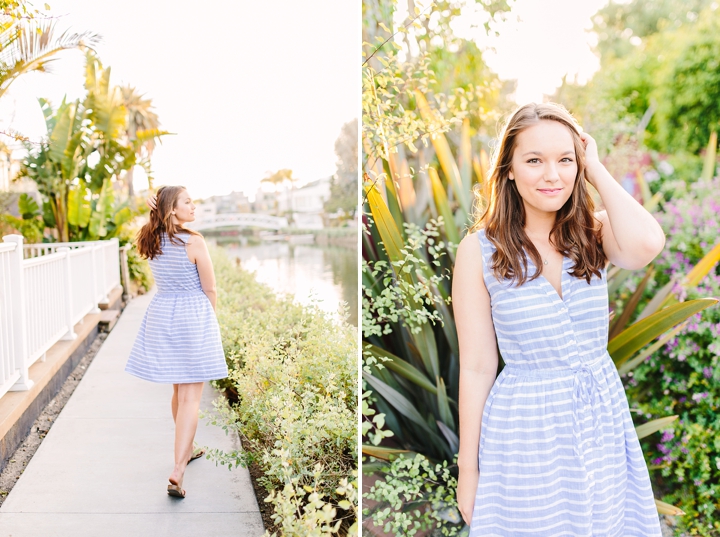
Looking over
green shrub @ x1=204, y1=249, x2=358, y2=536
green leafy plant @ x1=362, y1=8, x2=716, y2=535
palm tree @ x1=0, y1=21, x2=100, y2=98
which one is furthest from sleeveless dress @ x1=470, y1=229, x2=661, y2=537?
palm tree @ x1=0, y1=21, x2=100, y2=98

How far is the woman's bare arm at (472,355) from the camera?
1518 mm

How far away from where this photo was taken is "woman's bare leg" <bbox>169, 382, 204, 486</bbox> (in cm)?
237

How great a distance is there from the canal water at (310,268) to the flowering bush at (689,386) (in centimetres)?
156

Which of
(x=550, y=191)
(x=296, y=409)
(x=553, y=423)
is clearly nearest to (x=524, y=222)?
(x=550, y=191)

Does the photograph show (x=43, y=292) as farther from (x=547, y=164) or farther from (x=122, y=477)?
(x=547, y=164)

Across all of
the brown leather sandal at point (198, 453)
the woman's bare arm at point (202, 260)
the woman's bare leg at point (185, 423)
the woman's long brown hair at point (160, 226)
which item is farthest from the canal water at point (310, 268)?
the brown leather sandal at point (198, 453)

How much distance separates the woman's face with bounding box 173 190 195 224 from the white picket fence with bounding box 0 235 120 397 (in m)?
0.88

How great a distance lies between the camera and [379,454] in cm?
238

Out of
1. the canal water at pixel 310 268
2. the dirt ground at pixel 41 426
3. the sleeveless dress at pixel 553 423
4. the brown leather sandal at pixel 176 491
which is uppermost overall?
the canal water at pixel 310 268

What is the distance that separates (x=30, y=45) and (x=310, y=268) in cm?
159

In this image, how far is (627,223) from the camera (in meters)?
1.45

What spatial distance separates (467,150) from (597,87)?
2.00 m

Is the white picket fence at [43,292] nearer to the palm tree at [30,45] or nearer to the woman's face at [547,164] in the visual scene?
the palm tree at [30,45]

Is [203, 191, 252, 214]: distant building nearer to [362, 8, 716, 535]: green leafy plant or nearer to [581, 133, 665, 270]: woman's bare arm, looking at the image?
[362, 8, 716, 535]: green leafy plant
